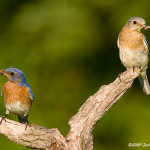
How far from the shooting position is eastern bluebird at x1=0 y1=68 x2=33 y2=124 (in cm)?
674

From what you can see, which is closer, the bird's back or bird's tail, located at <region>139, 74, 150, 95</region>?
the bird's back

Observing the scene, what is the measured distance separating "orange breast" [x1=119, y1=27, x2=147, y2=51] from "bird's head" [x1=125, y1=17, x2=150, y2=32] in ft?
0.19

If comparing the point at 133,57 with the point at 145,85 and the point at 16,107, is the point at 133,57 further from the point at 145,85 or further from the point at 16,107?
the point at 16,107

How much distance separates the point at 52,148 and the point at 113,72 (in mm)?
2456

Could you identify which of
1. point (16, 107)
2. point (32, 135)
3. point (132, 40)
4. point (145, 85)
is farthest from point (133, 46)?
point (32, 135)

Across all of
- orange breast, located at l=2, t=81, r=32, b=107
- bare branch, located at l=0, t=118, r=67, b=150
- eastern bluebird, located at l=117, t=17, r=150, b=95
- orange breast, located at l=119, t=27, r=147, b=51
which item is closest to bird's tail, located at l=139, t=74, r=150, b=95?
eastern bluebird, located at l=117, t=17, r=150, b=95

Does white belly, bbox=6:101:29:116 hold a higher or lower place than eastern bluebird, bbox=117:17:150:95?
lower

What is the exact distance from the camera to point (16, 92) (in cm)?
677

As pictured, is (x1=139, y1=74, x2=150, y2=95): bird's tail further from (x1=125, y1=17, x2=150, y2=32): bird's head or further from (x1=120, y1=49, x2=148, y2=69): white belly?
(x1=125, y1=17, x2=150, y2=32): bird's head

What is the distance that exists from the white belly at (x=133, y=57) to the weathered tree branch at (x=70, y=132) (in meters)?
1.39

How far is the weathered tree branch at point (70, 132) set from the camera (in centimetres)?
589

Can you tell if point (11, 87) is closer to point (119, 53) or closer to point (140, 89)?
point (119, 53)

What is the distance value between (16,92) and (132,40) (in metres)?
1.84

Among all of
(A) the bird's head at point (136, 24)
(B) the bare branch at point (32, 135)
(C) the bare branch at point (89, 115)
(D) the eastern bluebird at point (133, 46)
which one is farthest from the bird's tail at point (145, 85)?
(B) the bare branch at point (32, 135)
